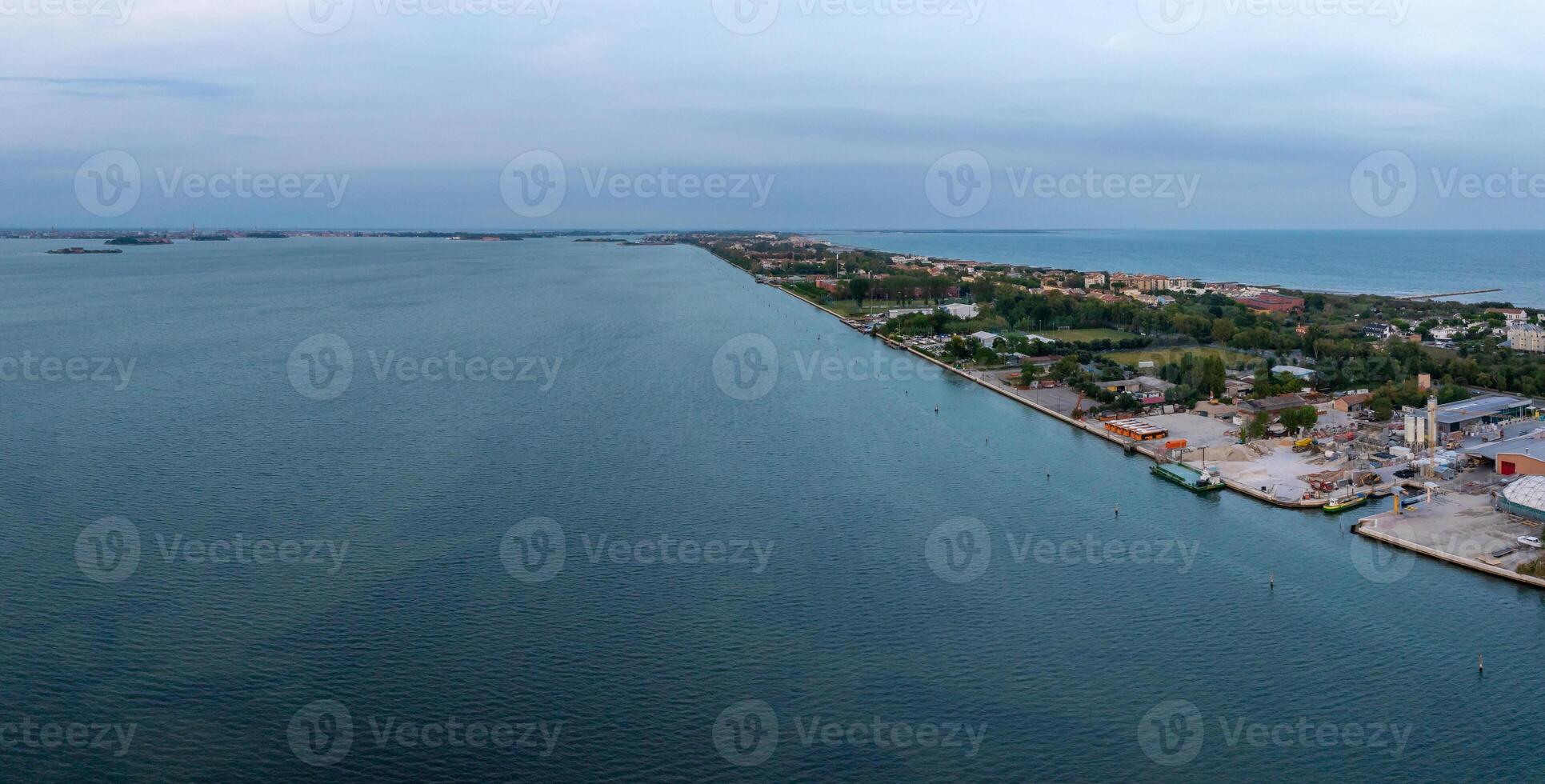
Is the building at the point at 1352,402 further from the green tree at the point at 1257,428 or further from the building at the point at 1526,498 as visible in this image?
the building at the point at 1526,498

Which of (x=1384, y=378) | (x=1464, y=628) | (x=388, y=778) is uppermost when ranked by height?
(x=1384, y=378)

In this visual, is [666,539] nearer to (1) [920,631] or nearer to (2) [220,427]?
(1) [920,631]

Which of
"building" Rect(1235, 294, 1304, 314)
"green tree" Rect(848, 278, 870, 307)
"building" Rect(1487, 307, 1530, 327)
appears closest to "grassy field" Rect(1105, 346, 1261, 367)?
"building" Rect(1487, 307, 1530, 327)

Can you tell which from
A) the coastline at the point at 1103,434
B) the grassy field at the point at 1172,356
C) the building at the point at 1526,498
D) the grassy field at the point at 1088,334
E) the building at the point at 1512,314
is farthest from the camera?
the grassy field at the point at 1088,334

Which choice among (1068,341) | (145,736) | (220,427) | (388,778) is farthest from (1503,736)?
(1068,341)

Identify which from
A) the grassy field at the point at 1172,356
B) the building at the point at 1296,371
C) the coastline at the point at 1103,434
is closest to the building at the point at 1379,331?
the grassy field at the point at 1172,356

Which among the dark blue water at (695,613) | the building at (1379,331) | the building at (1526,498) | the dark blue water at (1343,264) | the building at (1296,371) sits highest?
the dark blue water at (1343,264)

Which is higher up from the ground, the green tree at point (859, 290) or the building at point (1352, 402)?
the green tree at point (859, 290)
